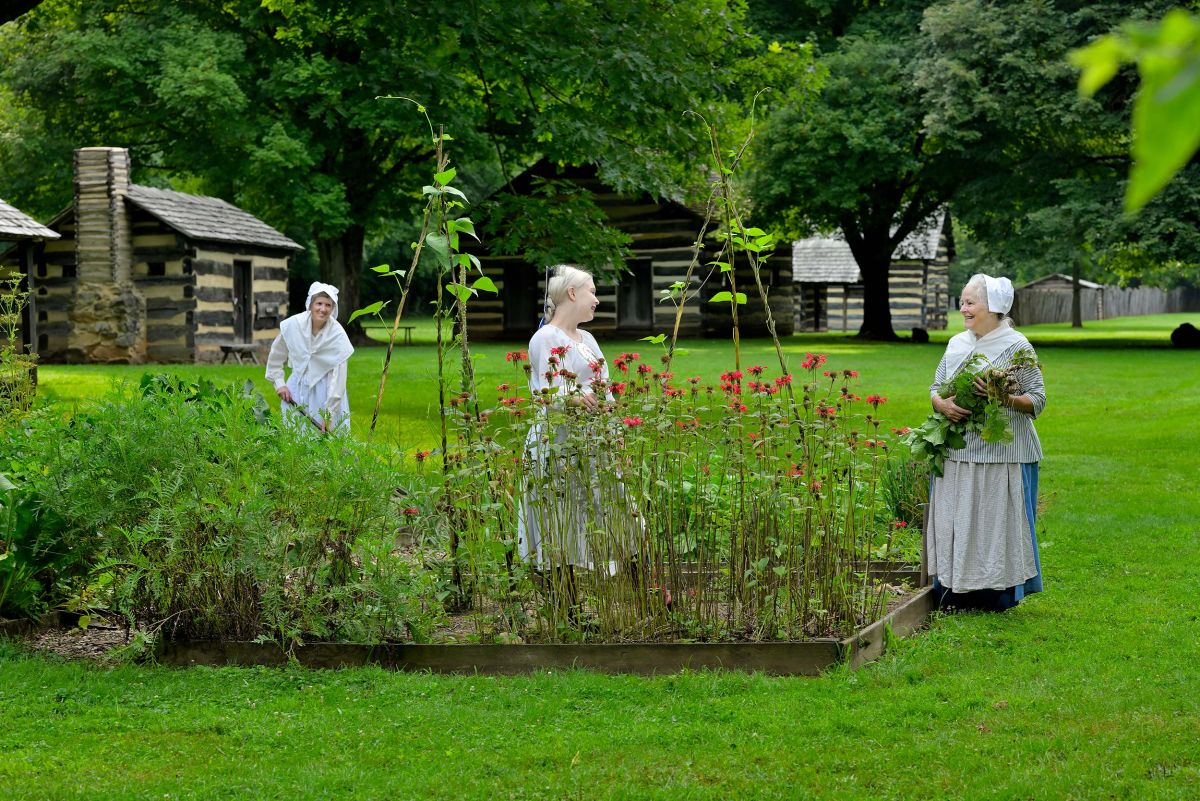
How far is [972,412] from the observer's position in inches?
263


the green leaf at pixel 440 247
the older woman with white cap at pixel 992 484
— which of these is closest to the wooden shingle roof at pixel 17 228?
the green leaf at pixel 440 247

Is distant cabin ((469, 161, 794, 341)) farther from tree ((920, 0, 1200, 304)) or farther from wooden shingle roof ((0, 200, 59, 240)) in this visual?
wooden shingle roof ((0, 200, 59, 240))

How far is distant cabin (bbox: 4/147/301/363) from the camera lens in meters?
25.5

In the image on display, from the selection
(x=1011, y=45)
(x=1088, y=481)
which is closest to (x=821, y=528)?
(x=1088, y=481)

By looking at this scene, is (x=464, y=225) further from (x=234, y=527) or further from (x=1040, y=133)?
(x=1040, y=133)

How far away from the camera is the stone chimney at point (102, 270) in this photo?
2545 centimetres

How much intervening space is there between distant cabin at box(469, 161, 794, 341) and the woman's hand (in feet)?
95.7

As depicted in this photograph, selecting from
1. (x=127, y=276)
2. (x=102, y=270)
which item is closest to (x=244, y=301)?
(x=127, y=276)

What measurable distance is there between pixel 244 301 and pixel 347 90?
17.7ft

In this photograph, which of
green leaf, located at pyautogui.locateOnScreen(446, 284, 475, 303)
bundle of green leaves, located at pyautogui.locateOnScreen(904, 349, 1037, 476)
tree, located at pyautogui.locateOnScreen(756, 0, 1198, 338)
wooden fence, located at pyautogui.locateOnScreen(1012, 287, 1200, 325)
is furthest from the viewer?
wooden fence, located at pyautogui.locateOnScreen(1012, 287, 1200, 325)

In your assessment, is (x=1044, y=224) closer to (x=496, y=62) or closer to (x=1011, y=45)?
(x=1011, y=45)

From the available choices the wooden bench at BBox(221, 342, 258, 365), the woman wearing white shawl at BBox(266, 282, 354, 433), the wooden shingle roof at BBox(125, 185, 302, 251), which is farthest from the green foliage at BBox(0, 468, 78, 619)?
the wooden bench at BBox(221, 342, 258, 365)

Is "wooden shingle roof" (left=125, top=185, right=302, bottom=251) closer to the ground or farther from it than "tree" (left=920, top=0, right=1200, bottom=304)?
closer to the ground

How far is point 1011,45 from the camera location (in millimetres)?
30594
